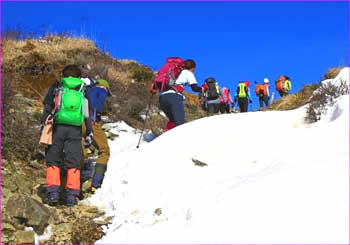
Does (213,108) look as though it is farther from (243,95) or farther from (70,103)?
(70,103)

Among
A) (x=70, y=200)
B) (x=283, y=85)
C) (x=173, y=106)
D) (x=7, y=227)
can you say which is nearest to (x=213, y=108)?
(x=173, y=106)

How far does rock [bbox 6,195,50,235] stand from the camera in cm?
547

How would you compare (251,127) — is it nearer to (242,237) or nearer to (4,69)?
(242,237)

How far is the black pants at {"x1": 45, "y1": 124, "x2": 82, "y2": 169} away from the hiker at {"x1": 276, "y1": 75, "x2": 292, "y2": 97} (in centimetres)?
1548

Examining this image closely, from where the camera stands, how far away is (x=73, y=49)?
52.5ft

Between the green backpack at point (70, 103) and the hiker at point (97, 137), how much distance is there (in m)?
0.38

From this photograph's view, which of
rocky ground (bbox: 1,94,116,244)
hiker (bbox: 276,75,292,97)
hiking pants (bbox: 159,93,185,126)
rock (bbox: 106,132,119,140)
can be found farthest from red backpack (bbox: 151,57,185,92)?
hiker (bbox: 276,75,292,97)

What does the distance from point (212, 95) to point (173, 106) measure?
4.84 meters

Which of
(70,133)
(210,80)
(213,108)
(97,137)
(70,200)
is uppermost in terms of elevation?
(210,80)

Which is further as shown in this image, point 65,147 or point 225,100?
point 225,100

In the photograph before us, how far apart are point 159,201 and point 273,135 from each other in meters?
2.40

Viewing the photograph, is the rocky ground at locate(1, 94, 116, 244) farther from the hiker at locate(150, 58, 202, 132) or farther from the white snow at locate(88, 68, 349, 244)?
the hiker at locate(150, 58, 202, 132)

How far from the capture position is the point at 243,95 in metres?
17.0

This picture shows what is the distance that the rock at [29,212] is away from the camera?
17.9ft
